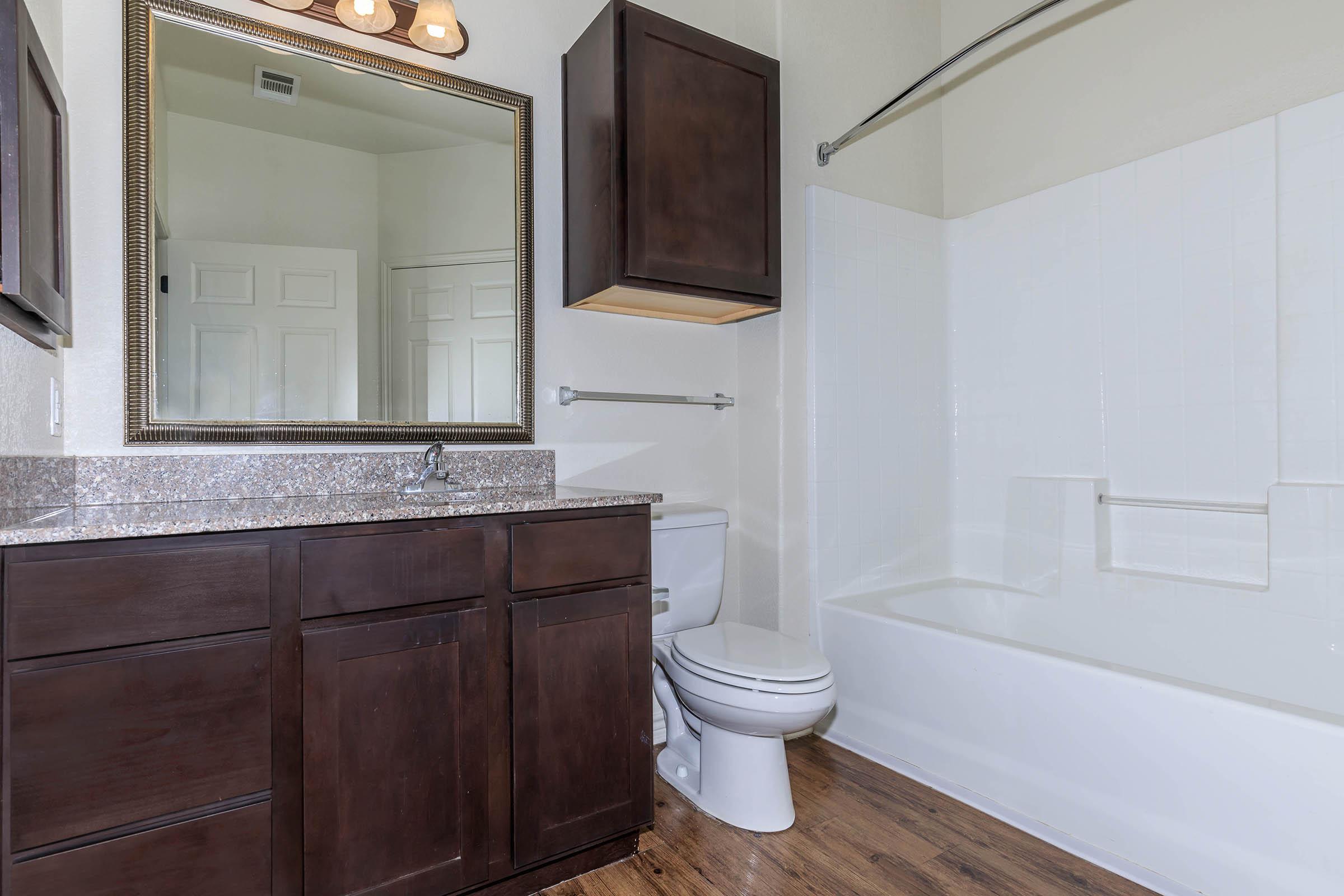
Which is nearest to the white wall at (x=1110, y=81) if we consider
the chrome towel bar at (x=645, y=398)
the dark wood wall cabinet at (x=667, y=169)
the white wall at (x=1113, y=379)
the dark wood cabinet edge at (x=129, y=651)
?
the white wall at (x=1113, y=379)

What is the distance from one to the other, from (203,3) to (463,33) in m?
0.62

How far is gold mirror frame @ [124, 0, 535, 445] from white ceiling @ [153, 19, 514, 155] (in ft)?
0.08

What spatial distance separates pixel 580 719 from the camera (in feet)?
5.16

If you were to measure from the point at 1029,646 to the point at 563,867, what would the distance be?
129 cm

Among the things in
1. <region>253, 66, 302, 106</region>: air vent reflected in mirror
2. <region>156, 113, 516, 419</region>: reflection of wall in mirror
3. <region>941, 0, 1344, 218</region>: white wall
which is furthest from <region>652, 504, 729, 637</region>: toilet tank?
<region>941, 0, 1344, 218</region>: white wall

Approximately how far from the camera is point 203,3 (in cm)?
166

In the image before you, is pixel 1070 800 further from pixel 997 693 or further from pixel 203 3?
pixel 203 3

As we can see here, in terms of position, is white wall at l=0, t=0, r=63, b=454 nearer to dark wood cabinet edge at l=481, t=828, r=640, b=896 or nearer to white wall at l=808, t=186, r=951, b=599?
dark wood cabinet edge at l=481, t=828, r=640, b=896

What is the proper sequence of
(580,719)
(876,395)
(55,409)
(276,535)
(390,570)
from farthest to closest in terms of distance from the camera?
(876,395) < (580,719) < (55,409) < (390,570) < (276,535)

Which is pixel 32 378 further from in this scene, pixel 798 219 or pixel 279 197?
pixel 798 219

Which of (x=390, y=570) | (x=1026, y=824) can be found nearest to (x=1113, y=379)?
(x=1026, y=824)

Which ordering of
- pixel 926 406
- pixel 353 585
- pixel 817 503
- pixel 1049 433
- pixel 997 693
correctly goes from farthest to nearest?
pixel 926 406
pixel 1049 433
pixel 817 503
pixel 997 693
pixel 353 585

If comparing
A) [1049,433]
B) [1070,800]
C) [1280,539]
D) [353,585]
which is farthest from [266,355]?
[1280,539]

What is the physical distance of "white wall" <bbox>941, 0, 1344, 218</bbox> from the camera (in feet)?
6.58
